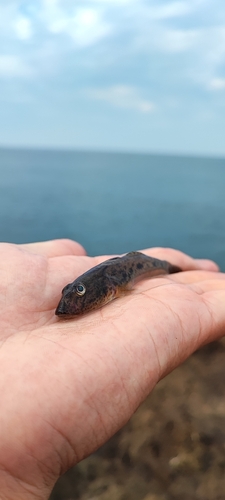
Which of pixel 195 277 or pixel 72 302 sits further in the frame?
pixel 195 277

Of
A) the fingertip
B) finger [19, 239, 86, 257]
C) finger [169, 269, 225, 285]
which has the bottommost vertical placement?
the fingertip

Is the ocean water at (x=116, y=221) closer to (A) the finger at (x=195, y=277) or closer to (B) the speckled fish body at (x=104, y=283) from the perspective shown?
(A) the finger at (x=195, y=277)

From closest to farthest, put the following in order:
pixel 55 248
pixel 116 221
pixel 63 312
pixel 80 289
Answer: pixel 63 312, pixel 80 289, pixel 55 248, pixel 116 221

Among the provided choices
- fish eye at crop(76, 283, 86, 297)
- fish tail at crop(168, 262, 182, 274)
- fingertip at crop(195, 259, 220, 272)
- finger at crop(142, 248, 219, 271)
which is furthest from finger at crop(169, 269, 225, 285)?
fish eye at crop(76, 283, 86, 297)

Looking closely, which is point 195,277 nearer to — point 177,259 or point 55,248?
point 177,259

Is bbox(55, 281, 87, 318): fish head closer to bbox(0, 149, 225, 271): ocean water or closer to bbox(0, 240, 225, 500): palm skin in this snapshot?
bbox(0, 240, 225, 500): palm skin

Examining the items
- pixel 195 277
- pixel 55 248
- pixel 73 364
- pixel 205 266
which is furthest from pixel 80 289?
pixel 205 266
